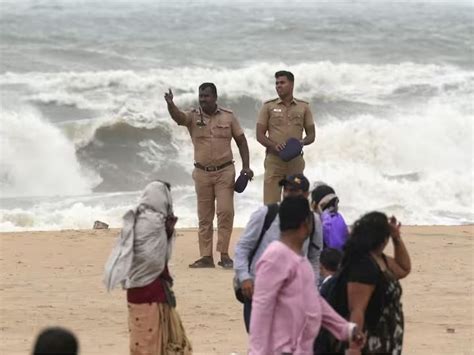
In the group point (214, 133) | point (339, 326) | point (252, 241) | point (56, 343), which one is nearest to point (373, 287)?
point (339, 326)

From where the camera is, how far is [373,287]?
5.89m

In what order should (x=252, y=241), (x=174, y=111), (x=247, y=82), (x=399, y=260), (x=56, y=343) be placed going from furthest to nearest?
(x=247, y=82)
(x=174, y=111)
(x=252, y=241)
(x=399, y=260)
(x=56, y=343)

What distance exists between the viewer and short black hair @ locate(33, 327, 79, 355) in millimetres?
4418

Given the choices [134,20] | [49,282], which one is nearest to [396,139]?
[49,282]

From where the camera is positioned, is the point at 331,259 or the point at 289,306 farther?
the point at 331,259

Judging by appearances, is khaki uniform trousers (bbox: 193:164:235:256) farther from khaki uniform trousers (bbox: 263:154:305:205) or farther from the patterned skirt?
the patterned skirt

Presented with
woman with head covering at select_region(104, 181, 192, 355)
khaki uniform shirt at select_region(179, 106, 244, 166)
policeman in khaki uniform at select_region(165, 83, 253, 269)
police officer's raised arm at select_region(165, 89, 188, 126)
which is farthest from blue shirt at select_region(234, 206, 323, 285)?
khaki uniform shirt at select_region(179, 106, 244, 166)

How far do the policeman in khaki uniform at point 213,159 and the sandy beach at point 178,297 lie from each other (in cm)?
42

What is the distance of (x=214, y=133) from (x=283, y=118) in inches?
26.6

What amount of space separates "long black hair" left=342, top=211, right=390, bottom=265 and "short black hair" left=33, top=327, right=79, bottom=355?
1.89 meters

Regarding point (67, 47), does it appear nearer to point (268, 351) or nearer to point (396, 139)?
point (396, 139)

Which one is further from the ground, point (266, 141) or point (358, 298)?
point (358, 298)

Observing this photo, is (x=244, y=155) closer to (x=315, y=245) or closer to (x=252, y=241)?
(x=315, y=245)

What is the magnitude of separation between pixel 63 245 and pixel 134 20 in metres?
27.6
